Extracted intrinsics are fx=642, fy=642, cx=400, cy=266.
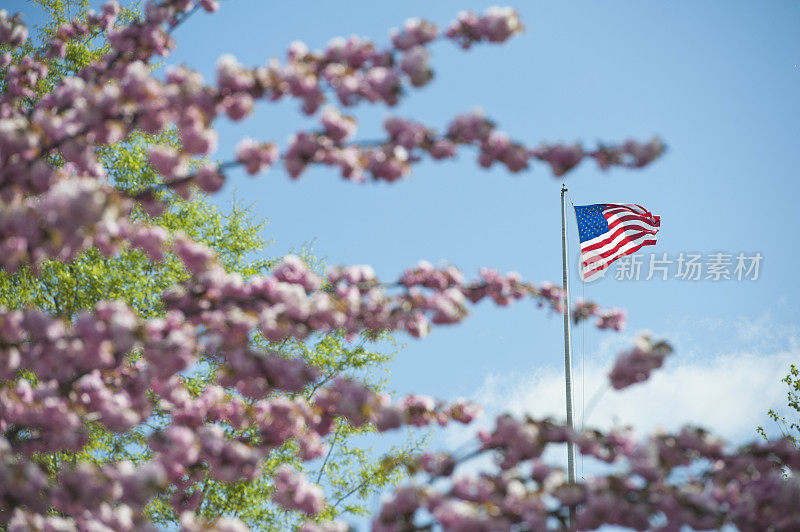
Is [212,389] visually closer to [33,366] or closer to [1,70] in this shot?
[33,366]

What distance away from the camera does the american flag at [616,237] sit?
11.9 meters

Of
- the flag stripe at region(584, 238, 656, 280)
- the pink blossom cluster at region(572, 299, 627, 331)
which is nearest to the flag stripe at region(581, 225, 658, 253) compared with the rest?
the flag stripe at region(584, 238, 656, 280)

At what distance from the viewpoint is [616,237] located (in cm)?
1194

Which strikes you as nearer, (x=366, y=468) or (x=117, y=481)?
(x=117, y=481)

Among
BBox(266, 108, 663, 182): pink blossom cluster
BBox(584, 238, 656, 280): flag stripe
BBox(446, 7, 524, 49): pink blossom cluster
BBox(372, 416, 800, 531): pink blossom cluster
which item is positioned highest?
BBox(584, 238, 656, 280): flag stripe

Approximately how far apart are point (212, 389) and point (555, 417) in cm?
280

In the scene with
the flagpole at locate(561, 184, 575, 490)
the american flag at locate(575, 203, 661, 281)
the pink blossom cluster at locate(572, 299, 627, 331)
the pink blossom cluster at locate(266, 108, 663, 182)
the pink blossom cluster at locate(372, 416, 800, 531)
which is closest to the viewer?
the pink blossom cluster at locate(372, 416, 800, 531)

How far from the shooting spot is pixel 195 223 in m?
12.1

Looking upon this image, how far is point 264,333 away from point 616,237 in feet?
30.2

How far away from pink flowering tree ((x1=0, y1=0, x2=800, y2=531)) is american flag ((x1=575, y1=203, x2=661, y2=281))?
7466 mm

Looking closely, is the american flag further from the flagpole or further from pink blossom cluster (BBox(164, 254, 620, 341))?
pink blossom cluster (BBox(164, 254, 620, 341))

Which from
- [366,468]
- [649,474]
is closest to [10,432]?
[649,474]

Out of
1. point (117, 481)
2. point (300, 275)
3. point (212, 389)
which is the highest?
point (300, 275)

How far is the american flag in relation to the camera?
39.1ft
